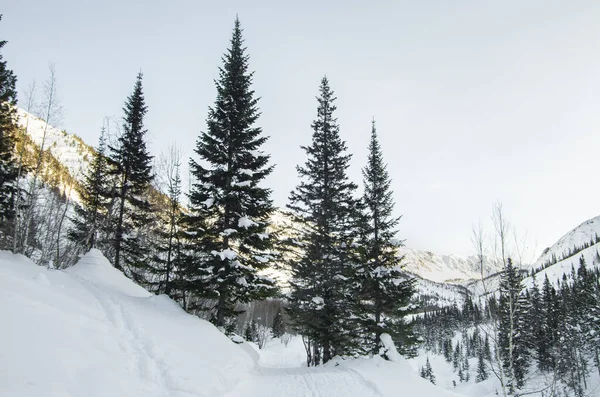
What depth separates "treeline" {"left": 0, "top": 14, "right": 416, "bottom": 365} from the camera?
14.2m

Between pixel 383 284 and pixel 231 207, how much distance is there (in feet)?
35.2

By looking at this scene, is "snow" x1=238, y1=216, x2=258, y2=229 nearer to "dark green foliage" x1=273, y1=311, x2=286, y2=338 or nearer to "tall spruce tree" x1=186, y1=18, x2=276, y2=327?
"tall spruce tree" x1=186, y1=18, x2=276, y2=327

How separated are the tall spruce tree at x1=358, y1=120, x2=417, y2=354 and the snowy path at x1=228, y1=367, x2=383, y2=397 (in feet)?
20.7

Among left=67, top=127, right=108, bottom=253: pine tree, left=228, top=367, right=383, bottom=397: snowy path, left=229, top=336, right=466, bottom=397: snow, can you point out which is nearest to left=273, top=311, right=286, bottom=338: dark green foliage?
left=67, top=127, right=108, bottom=253: pine tree

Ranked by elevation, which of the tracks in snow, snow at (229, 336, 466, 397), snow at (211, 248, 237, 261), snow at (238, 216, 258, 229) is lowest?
snow at (229, 336, 466, 397)

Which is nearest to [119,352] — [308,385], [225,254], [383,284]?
[225,254]

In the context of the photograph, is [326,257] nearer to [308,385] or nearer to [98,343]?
[308,385]

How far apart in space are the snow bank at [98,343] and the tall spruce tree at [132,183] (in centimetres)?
653

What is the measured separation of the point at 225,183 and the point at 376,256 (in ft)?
35.7

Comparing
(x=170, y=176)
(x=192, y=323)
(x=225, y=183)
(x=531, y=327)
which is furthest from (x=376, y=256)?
(x=531, y=327)

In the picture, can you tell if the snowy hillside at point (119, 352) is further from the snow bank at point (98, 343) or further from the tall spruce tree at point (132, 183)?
the tall spruce tree at point (132, 183)

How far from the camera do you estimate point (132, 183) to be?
64.9 ft

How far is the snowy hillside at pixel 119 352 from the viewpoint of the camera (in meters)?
5.39

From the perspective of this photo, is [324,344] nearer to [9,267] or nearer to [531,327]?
[9,267]
